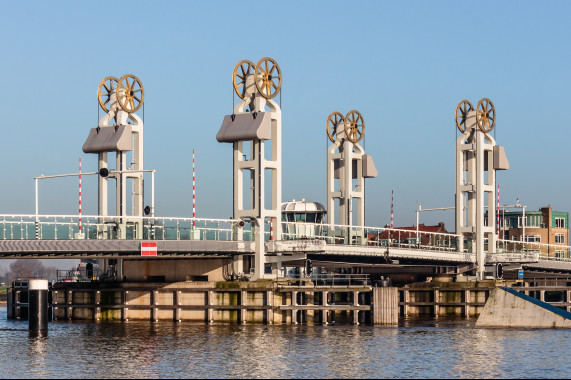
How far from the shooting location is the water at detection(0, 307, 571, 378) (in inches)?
2424

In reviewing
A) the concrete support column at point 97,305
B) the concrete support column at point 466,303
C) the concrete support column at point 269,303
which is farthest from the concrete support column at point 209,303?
the concrete support column at point 466,303

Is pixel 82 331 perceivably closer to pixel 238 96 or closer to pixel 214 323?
pixel 214 323

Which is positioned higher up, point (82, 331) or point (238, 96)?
point (238, 96)

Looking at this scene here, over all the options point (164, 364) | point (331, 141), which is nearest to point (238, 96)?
point (331, 141)

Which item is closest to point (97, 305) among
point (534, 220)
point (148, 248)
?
point (148, 248)

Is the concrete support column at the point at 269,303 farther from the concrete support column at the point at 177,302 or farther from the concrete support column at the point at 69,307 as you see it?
the concrete support column at the point at 69,307

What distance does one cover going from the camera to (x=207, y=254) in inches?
3570

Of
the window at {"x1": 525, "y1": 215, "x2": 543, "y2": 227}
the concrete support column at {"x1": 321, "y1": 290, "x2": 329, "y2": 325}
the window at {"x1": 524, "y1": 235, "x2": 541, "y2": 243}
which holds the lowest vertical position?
the concrete support column at {"x1": 321, "y1": 290, "x2": 329, "y2": 325}

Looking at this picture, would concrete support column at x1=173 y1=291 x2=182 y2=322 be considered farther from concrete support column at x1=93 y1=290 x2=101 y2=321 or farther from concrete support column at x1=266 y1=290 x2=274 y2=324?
concrete support column at x1=266 y1=290 x2=274 y2=324

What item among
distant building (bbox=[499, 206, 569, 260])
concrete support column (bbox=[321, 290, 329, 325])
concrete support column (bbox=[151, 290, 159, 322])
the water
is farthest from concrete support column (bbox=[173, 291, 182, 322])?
distant building (bbox=[499, 206, 569, 260])

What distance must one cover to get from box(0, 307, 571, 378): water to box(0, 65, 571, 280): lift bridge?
21.8 feet

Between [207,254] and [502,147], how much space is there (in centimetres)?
4427

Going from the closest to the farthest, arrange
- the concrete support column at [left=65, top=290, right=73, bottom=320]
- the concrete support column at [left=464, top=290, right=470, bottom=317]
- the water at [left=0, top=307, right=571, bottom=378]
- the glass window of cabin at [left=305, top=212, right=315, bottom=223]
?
the water at [left=0, top=307, right=571, bottom=378]
the concrete support column at [left=65, top=290, right=73, bottom=320]
the concrete support column at [left=464, top=290, right=470, bottom=317]
the glass window of cabin at [left=305, top=212, right=315, bottom=223]

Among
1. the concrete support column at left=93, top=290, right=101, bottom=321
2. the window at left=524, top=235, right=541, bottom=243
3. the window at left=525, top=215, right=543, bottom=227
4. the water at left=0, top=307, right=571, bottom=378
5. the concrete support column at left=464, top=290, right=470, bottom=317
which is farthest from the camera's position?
the window at left=525, top=215, right=543, bottom=227
